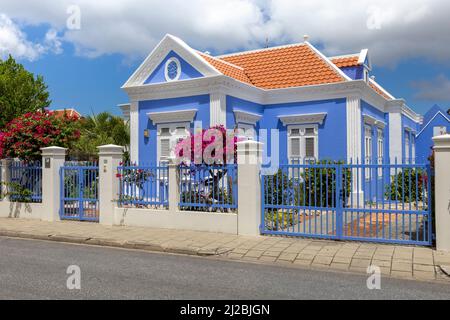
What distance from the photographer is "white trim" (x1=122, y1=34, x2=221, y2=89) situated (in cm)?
1450

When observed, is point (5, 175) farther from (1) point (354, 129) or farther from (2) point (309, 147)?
(1) point (354, 129)

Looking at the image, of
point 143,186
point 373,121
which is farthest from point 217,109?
point 373,121

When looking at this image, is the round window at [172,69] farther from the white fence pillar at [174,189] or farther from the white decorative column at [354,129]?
the white decorative column at [354,129]

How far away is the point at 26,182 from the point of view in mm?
12414

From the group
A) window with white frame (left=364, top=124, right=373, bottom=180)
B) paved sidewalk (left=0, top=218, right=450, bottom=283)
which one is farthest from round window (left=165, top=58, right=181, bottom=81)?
window with white frame (left=364, top=124, right=373, bottom=180)

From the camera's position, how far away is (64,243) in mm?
9102

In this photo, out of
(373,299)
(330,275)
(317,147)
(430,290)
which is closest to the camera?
(373,299)

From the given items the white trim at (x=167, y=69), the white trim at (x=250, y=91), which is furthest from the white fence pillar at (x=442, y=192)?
the white trim at (x=167, y=69)

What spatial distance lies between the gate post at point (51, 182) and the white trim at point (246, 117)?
240 inches

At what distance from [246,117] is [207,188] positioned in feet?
19.5

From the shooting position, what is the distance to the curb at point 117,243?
308 inches

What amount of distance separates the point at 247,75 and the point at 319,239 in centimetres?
1025

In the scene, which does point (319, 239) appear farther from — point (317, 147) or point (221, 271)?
point (317, 147)
